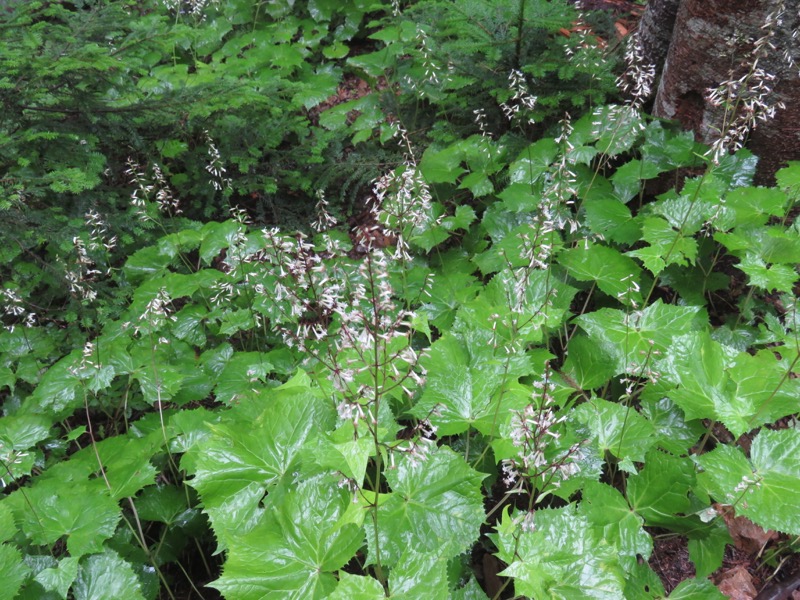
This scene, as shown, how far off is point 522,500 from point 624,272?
4.51 feet

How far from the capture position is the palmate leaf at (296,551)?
1689 mm

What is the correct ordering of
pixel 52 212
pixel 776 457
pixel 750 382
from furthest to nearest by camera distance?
pixel 52 212 < pixel 750 382 < pixel 776 457

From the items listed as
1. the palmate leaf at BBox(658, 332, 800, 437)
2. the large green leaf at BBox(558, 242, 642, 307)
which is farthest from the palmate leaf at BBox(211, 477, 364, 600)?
the large green leaf at BBox(558, 242, 642, 307)

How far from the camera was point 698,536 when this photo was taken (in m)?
2.16

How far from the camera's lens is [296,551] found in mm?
1777

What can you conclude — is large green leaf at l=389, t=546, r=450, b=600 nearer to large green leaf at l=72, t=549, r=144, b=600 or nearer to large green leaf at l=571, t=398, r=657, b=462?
large green leaf at l=571, t=398, r=657, b=462

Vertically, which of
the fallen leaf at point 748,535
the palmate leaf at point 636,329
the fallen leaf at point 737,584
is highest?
the palmate leaf at point 636,329

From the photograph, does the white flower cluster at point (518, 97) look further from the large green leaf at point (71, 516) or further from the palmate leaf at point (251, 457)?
the large green leaf at point (71, 516)

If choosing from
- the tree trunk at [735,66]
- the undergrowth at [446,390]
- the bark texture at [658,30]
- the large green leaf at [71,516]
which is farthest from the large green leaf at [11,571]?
the bark texture at [658,30]

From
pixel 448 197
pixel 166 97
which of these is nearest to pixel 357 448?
pixel 448 197

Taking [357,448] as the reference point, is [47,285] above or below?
below

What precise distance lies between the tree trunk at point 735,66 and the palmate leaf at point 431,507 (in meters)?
2.34

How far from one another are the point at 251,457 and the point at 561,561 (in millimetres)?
1165

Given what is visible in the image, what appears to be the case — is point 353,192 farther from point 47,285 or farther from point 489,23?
point 47,285
